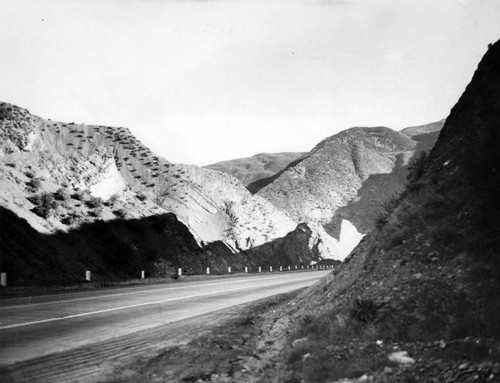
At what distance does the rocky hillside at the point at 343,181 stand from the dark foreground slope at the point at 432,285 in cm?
8782

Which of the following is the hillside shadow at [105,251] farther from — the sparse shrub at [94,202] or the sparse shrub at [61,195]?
the sparse shrub at [61,195]

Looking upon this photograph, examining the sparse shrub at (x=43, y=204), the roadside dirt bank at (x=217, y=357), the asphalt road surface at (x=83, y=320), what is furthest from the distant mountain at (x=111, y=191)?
the roadside dirt bank at (x=217, y=357)

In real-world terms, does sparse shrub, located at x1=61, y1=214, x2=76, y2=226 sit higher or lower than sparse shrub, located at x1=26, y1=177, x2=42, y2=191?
lower

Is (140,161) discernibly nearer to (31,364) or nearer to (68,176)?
(68,176)

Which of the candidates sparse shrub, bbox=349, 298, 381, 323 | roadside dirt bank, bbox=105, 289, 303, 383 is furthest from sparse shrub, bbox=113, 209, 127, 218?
sparse shrub, bbox=349, 298, 381, 323

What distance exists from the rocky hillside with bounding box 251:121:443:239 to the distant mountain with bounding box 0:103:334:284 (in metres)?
28.5

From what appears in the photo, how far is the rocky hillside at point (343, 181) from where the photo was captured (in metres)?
103

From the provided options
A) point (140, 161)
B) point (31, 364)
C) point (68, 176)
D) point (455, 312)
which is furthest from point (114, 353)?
point (140, 161)

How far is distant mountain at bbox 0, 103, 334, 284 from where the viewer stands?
35.2 metres

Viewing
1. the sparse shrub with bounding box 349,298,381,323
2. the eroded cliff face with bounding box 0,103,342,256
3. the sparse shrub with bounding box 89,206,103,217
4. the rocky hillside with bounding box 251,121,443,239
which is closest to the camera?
the sparse shrub with bounding box 349,298,381,323

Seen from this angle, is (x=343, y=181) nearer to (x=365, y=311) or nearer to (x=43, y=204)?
(x=43, y=204)

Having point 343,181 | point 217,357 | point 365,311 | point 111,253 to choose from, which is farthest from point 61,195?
point 343,181

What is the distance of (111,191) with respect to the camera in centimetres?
4472

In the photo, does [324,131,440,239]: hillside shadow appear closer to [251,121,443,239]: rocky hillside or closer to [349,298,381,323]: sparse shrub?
[251,121,443,239]: rocky hillside
